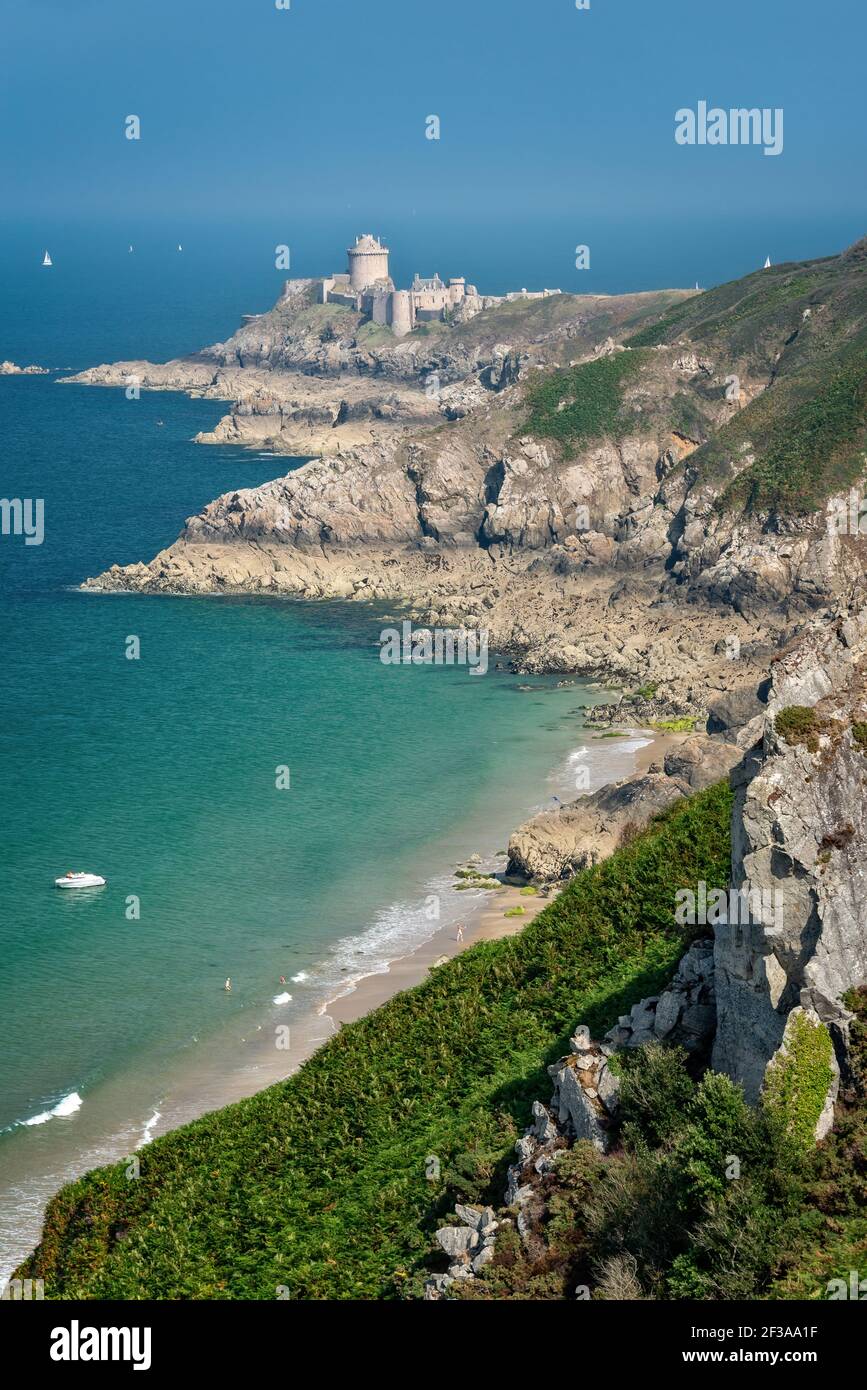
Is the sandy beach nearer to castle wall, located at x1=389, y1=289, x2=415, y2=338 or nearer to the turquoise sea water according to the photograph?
the turquoise sea water

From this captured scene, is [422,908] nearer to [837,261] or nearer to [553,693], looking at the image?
[553,693]

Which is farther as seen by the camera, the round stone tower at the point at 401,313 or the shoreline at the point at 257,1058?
the round stone tower at the point at 401,313

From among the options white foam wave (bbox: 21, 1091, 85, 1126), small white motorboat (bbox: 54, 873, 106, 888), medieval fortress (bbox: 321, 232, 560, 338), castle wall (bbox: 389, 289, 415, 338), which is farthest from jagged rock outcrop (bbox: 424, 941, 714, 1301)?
castle wall (bbox: 389, 289, 415, 338)

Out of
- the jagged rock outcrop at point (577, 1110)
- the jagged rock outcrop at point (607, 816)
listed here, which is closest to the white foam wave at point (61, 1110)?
the jagged rock outcrop at point (607, 816)

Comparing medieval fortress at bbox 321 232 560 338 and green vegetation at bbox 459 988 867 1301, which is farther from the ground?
medieval fortress at bbox 321 232 560 338

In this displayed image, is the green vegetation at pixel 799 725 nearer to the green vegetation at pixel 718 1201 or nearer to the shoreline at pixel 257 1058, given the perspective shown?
the green vegetation at pixel 718 1201

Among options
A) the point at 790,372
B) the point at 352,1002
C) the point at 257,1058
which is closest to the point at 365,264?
the point at 790,372
